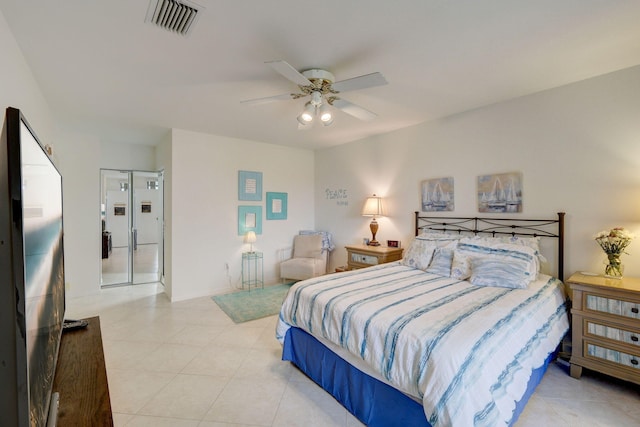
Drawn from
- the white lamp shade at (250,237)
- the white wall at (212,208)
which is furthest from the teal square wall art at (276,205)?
the white lamp shade at (250,237)

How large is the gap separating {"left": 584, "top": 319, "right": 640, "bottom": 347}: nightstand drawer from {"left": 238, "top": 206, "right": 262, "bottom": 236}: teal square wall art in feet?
13.4

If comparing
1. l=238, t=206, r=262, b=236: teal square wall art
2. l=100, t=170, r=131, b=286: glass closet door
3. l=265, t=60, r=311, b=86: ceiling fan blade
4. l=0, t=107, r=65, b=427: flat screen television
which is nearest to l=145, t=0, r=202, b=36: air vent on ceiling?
l=265, t=60, r=311, b=86: ceiling fan blade

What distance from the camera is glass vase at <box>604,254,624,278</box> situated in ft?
7.61

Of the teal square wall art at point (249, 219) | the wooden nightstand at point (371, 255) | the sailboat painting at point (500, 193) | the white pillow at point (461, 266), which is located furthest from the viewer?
the teal square wall art at point (249, 219)

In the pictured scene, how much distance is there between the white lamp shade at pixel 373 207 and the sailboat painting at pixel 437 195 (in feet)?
2.05

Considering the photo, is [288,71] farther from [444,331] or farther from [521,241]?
[521,241]

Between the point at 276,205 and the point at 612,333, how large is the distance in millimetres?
4244

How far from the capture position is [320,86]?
2.35 metres

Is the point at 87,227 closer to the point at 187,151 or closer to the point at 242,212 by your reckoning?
the point at 187,151

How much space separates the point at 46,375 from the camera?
100cm

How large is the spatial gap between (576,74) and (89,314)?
5751 millimetres

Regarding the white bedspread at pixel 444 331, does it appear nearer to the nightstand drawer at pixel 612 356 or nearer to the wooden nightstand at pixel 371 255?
the nightstand drawer at pixel 612 356

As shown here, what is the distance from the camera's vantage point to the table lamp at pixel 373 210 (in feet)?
13.6

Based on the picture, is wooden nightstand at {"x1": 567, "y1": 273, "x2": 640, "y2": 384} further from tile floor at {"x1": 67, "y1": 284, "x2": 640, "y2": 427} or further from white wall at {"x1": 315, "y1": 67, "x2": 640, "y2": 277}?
white wall at {"x1": 315, "y1": 67, "x2": 640, "y2": 277}
